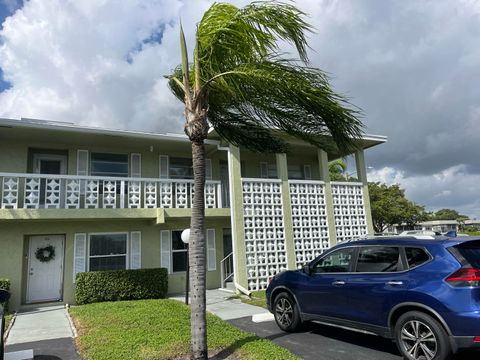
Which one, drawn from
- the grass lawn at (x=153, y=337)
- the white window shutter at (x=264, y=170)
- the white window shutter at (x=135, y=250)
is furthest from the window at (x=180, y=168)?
the grass lawn at (x=153, y=337)

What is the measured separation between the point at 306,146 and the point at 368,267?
9.81 m

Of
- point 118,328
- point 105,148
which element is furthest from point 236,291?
point 105,148

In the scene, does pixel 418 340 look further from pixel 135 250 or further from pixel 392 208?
pixel 392 208

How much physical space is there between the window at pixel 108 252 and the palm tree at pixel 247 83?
8250 millimetres

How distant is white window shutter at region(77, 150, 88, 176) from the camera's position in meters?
13.2

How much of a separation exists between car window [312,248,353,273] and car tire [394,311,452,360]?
4.49ft

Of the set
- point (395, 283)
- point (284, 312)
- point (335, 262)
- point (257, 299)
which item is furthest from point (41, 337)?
point (395, 283)

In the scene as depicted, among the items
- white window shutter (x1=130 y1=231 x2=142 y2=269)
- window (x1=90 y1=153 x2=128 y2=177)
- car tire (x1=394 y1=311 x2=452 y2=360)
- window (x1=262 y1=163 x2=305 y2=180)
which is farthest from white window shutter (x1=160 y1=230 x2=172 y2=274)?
car tire (x1=394 y1=311 x2=452 y2=360)

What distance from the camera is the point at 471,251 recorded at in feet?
16.9

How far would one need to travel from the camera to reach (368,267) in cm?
605

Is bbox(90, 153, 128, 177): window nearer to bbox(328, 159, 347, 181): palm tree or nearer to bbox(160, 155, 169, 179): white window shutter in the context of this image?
bbox(160, 155, 169, 179): white window shutter

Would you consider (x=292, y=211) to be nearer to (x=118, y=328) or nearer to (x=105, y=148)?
(x=105, y=148)

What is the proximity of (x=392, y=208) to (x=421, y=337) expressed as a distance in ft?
107

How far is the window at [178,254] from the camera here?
13.8 metres
